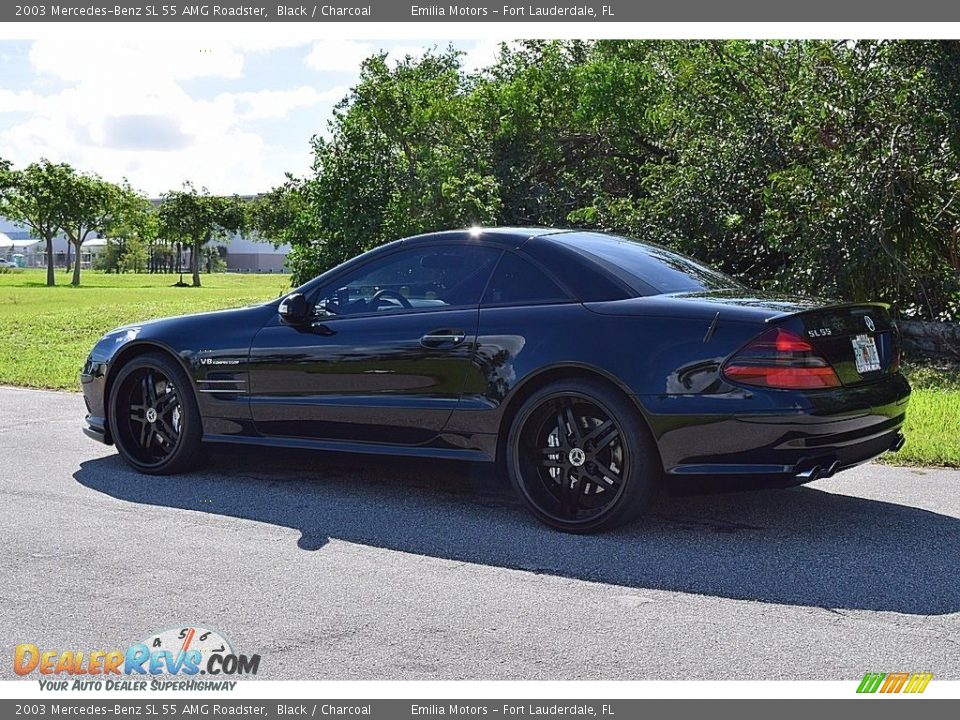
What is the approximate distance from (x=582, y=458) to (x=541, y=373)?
465 millimetres

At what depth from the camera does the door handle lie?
5.95 m

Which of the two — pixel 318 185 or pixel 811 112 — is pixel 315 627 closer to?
pixel 811 112

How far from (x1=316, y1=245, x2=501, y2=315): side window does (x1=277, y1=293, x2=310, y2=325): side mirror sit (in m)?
0.12

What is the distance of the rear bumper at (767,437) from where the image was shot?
5098 millimetres

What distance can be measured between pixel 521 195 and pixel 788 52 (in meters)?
4.64

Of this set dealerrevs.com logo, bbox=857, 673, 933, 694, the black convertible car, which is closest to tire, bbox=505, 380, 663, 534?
the black convertible car

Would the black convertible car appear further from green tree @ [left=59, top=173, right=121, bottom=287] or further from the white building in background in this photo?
the white building in background

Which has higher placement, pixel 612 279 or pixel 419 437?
pixel 612 279

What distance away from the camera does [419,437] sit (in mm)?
6062

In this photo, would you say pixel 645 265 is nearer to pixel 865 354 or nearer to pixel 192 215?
pixel 865 354

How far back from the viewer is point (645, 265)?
20.2 feet

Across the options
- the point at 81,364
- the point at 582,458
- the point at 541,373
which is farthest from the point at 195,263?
the point at 582,458
